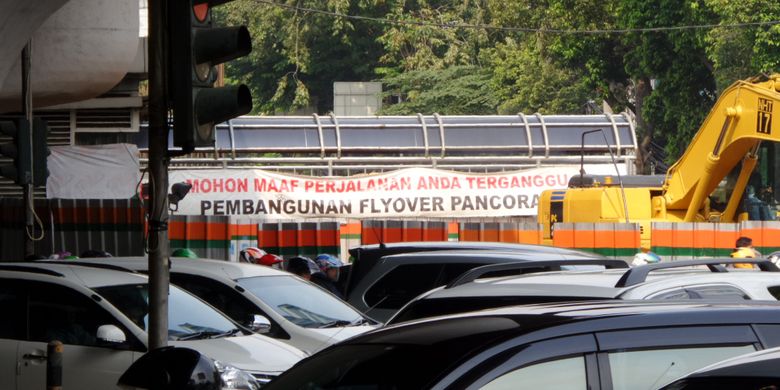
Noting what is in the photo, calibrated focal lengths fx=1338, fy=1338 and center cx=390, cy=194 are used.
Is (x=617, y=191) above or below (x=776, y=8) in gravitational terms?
below

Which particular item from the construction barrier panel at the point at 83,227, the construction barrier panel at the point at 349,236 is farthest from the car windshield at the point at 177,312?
the construction barrier panel at the point at 349,236

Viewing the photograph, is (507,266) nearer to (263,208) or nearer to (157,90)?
(157,90)

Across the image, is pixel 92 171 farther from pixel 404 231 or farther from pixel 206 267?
pixel 206 267

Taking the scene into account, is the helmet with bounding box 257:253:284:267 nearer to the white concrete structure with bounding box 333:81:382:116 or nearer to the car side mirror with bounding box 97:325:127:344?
the car side mirror with bounding box 97:325:127:344

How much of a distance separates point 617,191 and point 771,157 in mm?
3379

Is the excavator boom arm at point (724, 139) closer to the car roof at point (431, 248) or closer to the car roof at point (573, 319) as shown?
the car roof at point (431, 248)

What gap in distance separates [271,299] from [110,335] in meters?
2.62

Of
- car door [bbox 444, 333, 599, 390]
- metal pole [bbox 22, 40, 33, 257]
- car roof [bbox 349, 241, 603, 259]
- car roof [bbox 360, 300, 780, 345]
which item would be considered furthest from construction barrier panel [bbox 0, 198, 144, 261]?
car door [bbox 444, 333, 599, 390]

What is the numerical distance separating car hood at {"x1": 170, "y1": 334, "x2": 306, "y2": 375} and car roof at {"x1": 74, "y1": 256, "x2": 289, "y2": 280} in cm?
166

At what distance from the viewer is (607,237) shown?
2433 centimetres

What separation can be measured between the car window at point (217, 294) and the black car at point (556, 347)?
263 inches

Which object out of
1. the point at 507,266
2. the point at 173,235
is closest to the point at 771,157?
the point at 173,235

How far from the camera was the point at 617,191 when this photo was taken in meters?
27.7

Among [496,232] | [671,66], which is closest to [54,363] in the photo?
[496,232]
